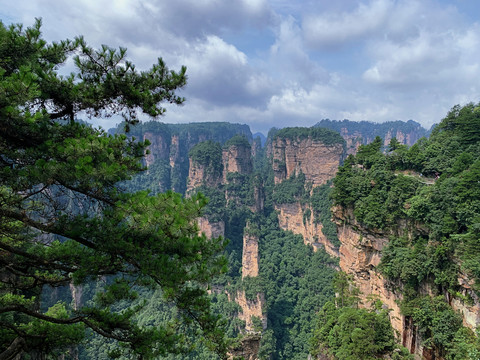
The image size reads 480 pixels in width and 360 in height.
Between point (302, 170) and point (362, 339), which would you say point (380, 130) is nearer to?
point (302, 170)

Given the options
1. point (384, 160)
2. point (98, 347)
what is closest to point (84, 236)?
point (384, 160)

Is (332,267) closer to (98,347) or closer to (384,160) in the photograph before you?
(384,160)

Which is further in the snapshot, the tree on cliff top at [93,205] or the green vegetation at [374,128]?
the green vegetation at [374,128]

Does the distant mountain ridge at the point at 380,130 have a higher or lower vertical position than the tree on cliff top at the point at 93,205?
higher

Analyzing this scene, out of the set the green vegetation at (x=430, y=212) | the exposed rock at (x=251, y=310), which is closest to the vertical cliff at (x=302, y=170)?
the exposed rock at (x=251, y=310)

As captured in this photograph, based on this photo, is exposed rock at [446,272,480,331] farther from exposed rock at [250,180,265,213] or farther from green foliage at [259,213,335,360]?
exposed rock at [250,180,265,213]

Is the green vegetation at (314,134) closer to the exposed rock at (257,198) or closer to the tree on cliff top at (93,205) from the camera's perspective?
the exposed rock at (257,198)

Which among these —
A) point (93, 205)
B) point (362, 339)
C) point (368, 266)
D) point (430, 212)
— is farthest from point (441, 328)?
point (93, 205)
